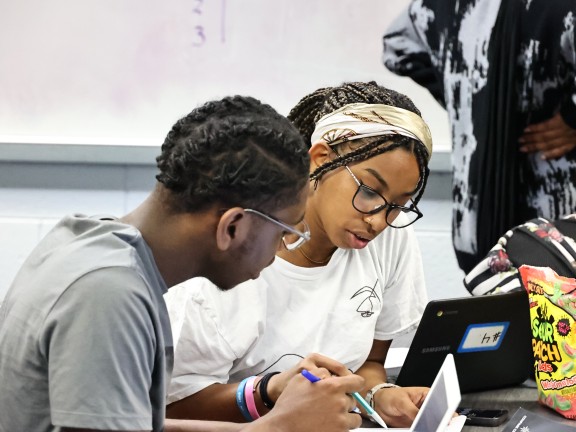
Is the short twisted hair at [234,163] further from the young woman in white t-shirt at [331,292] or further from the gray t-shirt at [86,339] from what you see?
the young woman in white t-shirt at [331,292]

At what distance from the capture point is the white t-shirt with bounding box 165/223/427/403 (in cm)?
156

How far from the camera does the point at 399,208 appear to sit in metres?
1.68

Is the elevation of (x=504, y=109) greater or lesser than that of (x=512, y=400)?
greater

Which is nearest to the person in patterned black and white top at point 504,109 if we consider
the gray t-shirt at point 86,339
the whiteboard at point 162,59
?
the whiteboard at point 162,59

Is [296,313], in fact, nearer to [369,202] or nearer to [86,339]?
[369,202]

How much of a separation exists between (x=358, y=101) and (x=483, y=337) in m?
0.48

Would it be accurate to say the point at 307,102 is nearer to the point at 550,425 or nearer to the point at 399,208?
the point at 399,208

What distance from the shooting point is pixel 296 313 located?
1.71m

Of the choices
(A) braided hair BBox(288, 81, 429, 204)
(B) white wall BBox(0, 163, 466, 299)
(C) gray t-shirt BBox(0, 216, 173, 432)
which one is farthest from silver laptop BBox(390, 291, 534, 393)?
(B) white wall BBox(0, 163, 466, 299)

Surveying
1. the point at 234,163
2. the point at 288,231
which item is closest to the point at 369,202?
the point at 288,231

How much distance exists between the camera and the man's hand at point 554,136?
2238mm

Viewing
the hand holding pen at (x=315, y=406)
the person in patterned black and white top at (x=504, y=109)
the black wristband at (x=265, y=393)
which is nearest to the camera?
the hand holding pen at (x=315, y=406)

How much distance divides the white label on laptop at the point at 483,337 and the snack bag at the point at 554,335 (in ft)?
0.22

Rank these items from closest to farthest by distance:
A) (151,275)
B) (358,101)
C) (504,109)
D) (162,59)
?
(151,275), (358,101), (504,109), (162,59)
